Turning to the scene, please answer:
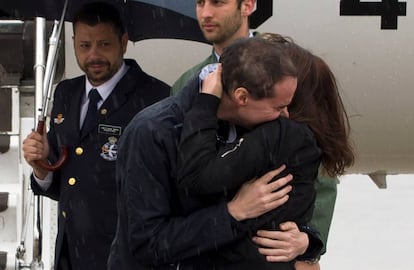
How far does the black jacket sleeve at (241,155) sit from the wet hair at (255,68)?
71 millimetres

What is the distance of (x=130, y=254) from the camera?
2150 millimetres

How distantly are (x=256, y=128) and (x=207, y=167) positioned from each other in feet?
0.48

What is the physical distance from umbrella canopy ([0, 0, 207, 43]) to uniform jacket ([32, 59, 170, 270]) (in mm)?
375

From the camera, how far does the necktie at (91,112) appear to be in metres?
3.27

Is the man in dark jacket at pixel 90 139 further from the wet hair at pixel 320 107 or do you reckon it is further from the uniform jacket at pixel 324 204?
the wet hair at pixel 320 107

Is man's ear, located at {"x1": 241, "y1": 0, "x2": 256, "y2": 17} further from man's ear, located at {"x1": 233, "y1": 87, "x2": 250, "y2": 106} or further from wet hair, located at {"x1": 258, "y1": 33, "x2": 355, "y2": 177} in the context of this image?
man's ear, located at {"x1": 233, "y1": 87, "x2": 250, "y2": 106}

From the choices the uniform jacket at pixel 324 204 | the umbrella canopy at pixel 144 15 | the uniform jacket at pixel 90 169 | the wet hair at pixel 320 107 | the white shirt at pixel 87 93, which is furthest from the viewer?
the umbrella canopy at pixel 144 15

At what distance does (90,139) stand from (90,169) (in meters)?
0.11

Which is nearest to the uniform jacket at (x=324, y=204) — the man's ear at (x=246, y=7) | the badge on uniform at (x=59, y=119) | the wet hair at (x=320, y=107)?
the wet hair at (x=320, y=107)

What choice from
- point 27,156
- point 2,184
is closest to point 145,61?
point 2,184

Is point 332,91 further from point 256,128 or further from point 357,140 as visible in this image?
point 357,140

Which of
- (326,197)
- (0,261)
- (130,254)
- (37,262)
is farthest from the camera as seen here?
(0,261)

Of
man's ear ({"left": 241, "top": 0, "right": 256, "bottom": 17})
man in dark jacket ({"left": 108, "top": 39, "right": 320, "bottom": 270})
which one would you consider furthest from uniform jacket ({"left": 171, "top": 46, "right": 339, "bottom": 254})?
man in dark jacket ({"left": 108, "top": 39, "right": 320, "bottom": 270})

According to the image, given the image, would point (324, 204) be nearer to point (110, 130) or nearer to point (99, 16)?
point (110, 130)
